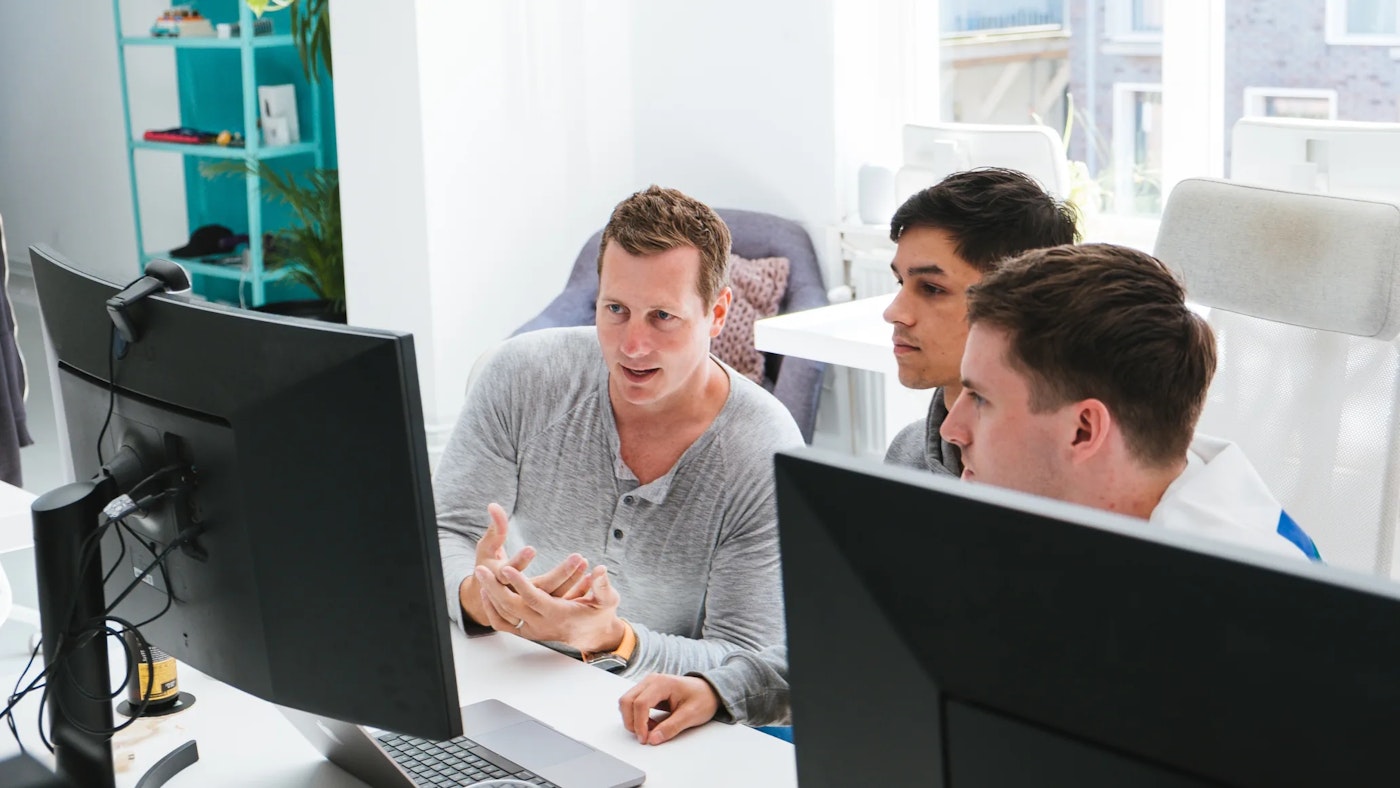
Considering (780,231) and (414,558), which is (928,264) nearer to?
(414,558)

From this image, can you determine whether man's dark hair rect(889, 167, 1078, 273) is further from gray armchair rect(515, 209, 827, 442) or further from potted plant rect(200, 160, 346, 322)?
potted plant rect(200, 160, 346, 322)

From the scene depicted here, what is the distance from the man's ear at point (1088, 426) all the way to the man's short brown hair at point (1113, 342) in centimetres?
1

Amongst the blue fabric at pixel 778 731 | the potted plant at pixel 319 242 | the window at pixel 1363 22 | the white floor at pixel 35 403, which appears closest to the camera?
the blue fabric at pixel 778 731

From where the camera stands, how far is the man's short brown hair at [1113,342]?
4.25 ft

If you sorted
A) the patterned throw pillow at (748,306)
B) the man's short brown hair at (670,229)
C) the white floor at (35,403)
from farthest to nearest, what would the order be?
the white floor at (35,403) < the patterned throw pillow at (748,306) < the man's short brown hair at (670,229)

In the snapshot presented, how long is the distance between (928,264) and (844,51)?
2255 mm

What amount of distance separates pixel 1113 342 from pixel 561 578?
690mm

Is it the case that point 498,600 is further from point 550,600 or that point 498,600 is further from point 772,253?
point 772,253

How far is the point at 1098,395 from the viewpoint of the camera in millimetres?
1299

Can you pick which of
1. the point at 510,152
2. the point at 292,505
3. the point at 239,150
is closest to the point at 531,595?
the point at 292,505

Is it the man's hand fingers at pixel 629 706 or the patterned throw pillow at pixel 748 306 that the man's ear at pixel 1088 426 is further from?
the patterned throw pillow at pixel 748 306

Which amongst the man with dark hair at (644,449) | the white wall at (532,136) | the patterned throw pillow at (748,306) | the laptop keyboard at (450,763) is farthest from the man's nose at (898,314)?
the white wall at (532,136)

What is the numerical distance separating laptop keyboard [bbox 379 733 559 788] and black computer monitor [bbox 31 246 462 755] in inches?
7.4

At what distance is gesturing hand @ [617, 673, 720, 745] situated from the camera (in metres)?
1.52
